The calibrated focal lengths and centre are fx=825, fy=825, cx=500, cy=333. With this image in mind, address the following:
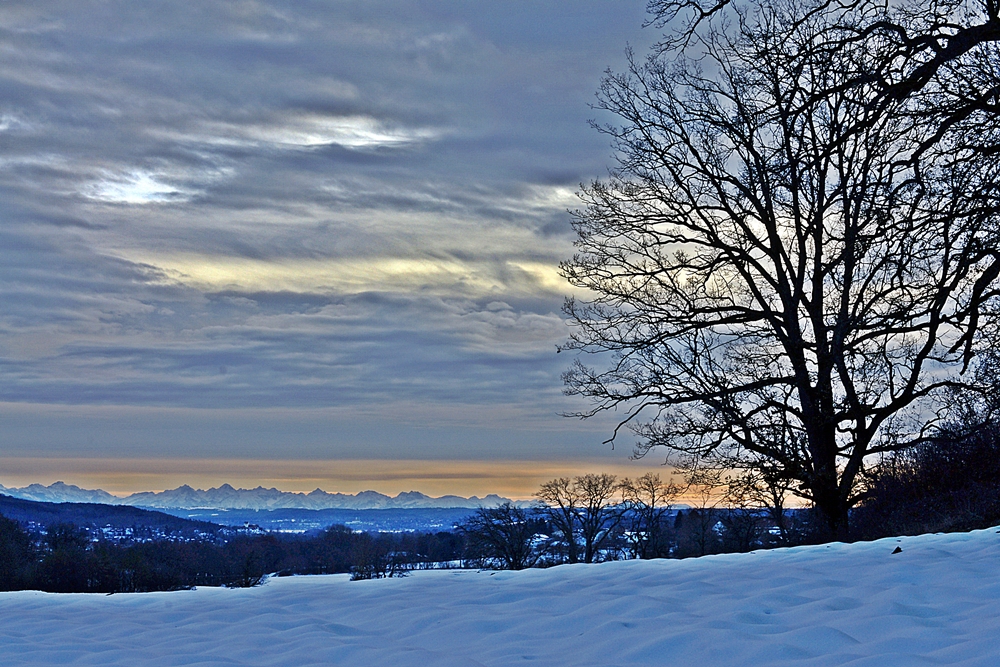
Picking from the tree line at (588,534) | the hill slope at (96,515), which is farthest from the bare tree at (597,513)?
the hill slope at (96,515)

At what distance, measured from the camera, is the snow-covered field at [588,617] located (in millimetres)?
4492

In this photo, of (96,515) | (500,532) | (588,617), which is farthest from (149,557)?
(96,515)

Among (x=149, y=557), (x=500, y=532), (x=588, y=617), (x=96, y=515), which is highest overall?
(x=96, y=515)

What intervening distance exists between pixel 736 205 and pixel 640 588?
10.4 m

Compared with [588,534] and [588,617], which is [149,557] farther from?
[588,617]

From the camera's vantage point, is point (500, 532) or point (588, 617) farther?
point (500, 532)

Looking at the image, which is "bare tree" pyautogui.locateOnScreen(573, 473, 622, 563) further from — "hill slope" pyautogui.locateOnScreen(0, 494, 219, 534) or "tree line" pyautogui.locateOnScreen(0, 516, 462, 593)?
"hill slope" pyautogui.locateOnScreen(0, 494, 219, 534)

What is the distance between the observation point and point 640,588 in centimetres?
644

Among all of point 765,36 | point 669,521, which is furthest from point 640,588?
point 669,521

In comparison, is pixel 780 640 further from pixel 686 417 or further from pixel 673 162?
pixel 673 162

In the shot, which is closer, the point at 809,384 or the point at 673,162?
the point at 809,384

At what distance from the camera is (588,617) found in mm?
5539

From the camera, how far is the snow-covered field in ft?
14.7

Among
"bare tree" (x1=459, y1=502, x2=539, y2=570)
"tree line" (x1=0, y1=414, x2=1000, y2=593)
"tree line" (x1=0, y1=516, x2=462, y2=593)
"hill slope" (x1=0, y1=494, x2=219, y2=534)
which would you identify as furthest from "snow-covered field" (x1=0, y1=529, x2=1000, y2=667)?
"hill slope" (x1=0, y1=494, x2=219, y2=534)
